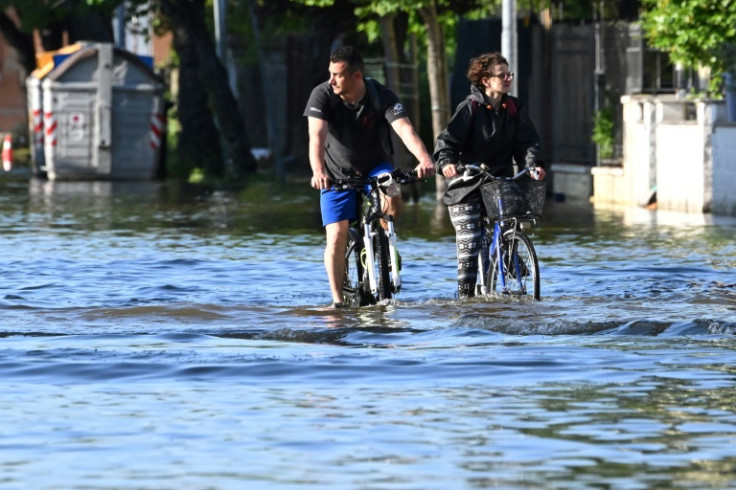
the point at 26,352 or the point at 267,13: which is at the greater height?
the point at 267,13

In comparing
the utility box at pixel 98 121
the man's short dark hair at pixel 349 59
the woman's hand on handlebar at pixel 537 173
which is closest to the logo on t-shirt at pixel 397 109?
the man's short dark hair at pixel 349 59

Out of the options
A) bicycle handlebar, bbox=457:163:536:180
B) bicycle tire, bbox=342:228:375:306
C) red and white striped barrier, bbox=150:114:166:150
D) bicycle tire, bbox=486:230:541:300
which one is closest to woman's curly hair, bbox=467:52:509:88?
bicycle handlebar, bbox=457:163:536:180

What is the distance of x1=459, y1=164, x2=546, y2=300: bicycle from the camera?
11.8m

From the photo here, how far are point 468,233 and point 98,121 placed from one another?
25.1 meters

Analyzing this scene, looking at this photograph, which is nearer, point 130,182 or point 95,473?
point 95,473

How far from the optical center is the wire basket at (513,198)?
11820mm

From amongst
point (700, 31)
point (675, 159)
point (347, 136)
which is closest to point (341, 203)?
point (347, 136)

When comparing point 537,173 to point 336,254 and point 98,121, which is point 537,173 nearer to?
point 336,254

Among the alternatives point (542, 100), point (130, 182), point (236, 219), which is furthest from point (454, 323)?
point (130, 182)

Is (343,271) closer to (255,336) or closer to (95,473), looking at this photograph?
(255,336)

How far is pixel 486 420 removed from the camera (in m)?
7.54

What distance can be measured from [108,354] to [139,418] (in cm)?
210

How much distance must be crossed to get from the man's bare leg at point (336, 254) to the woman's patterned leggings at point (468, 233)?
0.70m

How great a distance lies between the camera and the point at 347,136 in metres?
11.6
